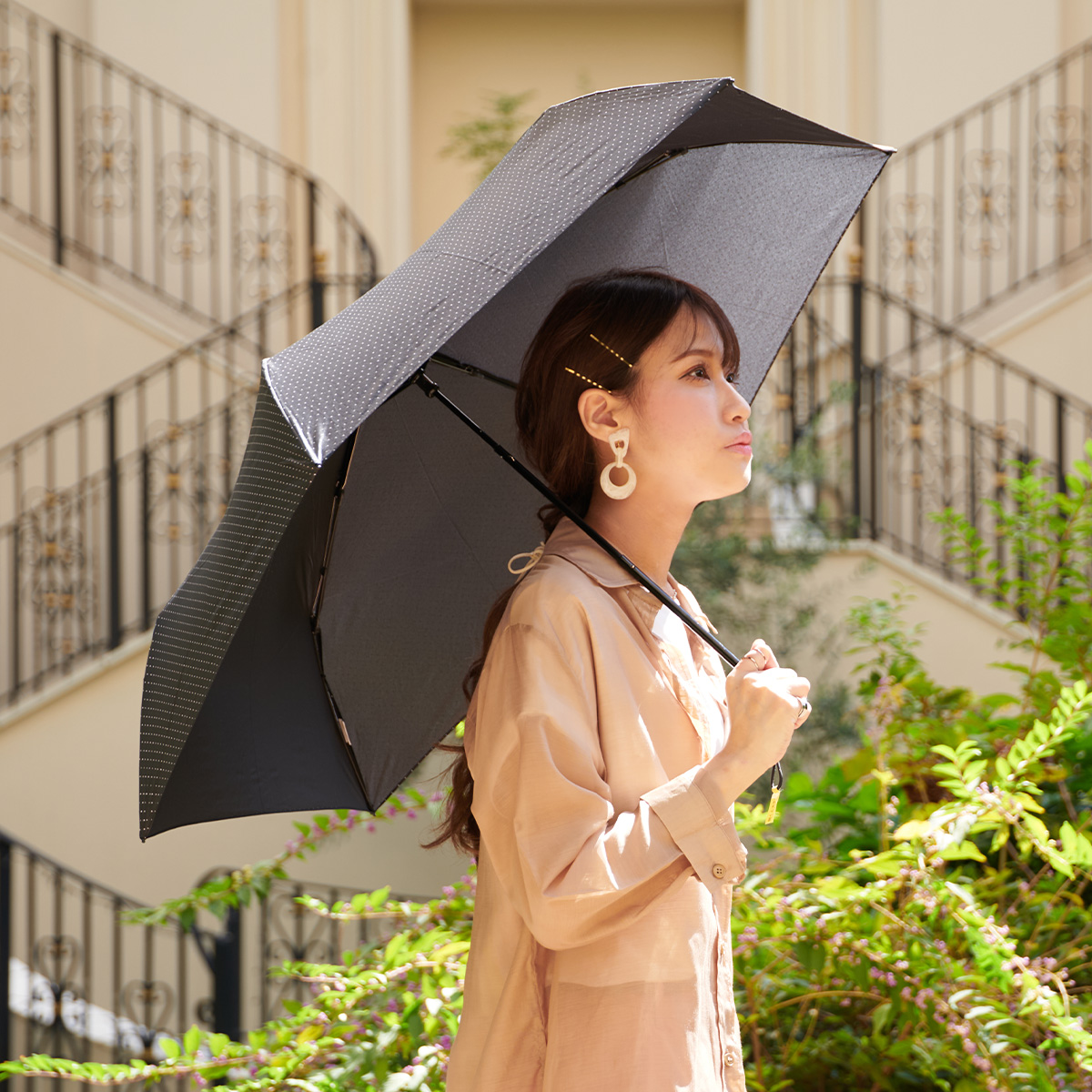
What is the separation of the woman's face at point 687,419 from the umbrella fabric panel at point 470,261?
0.69 feet

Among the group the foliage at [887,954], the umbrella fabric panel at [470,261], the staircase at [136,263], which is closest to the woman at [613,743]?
the umbrella fabric panel at [470,261]

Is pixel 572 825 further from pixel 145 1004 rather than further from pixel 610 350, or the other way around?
pixel 145 1004

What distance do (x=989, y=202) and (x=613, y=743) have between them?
817 cm

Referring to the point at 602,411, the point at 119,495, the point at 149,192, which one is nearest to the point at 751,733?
the point at 602,411

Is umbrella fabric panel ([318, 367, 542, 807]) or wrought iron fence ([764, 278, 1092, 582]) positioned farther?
wrought iron fence ([764, 278, 1092, 582])

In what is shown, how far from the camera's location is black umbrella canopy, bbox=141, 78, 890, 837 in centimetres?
128

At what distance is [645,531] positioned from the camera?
1474mm

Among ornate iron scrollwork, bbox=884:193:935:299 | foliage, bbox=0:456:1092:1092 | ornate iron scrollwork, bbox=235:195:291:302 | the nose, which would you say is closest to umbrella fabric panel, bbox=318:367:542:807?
the nose

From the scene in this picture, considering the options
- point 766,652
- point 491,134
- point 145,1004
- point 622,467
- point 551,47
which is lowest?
point 145,1004

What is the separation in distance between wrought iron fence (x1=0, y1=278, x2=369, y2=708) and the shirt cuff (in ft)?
19.3

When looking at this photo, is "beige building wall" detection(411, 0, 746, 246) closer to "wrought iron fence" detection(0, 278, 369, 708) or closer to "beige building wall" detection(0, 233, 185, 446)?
"wrought iron fence" detection(0, 278, 369, 708)

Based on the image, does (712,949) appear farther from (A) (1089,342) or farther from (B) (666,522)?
(A) (1089,342)

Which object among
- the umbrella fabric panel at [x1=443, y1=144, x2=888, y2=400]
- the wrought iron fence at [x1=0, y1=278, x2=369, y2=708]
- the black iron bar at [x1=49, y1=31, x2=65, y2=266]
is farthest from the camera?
the black iron bar at [x1=49, y1=31, x2=65, y2=266]

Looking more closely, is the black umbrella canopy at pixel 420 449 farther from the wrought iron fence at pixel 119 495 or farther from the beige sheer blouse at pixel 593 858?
the wrought iron fence at pixel 119 495
